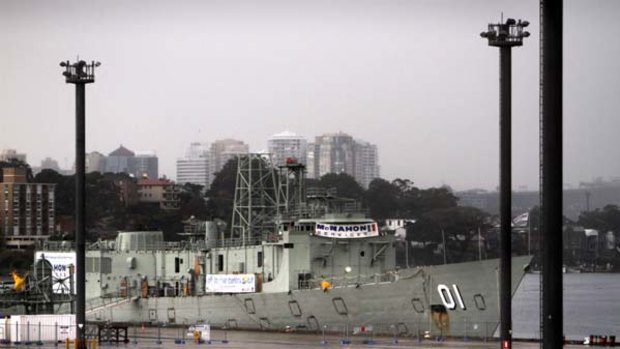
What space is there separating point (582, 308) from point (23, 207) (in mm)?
53127

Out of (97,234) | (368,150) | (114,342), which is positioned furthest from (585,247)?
(114,342)

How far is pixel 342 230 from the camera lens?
2714 inches

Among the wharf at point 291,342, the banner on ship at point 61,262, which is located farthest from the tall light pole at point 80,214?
the banner on ship at point 61,262

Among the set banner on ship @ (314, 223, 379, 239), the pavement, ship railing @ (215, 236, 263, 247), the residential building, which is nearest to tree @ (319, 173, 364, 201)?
the residential building

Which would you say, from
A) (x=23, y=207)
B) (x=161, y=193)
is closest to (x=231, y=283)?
(x=23, y=207)

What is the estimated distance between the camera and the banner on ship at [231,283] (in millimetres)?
72750

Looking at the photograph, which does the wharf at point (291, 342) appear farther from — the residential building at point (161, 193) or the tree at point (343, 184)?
the residential building at point (161, 193)

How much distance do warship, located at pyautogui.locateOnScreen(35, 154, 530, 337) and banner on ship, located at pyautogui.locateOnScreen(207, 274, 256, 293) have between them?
0.24 feet

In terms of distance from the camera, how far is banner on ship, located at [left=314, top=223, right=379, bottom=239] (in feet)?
226

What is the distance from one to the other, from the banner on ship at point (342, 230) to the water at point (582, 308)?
1288cm

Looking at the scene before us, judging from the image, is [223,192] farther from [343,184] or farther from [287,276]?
[287,276]

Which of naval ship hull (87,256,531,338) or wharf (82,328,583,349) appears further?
naval ship hull (87,256,531,338)

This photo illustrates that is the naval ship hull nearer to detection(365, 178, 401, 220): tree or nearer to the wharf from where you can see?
the wharf

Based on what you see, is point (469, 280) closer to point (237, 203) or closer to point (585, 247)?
point (237, 203)
